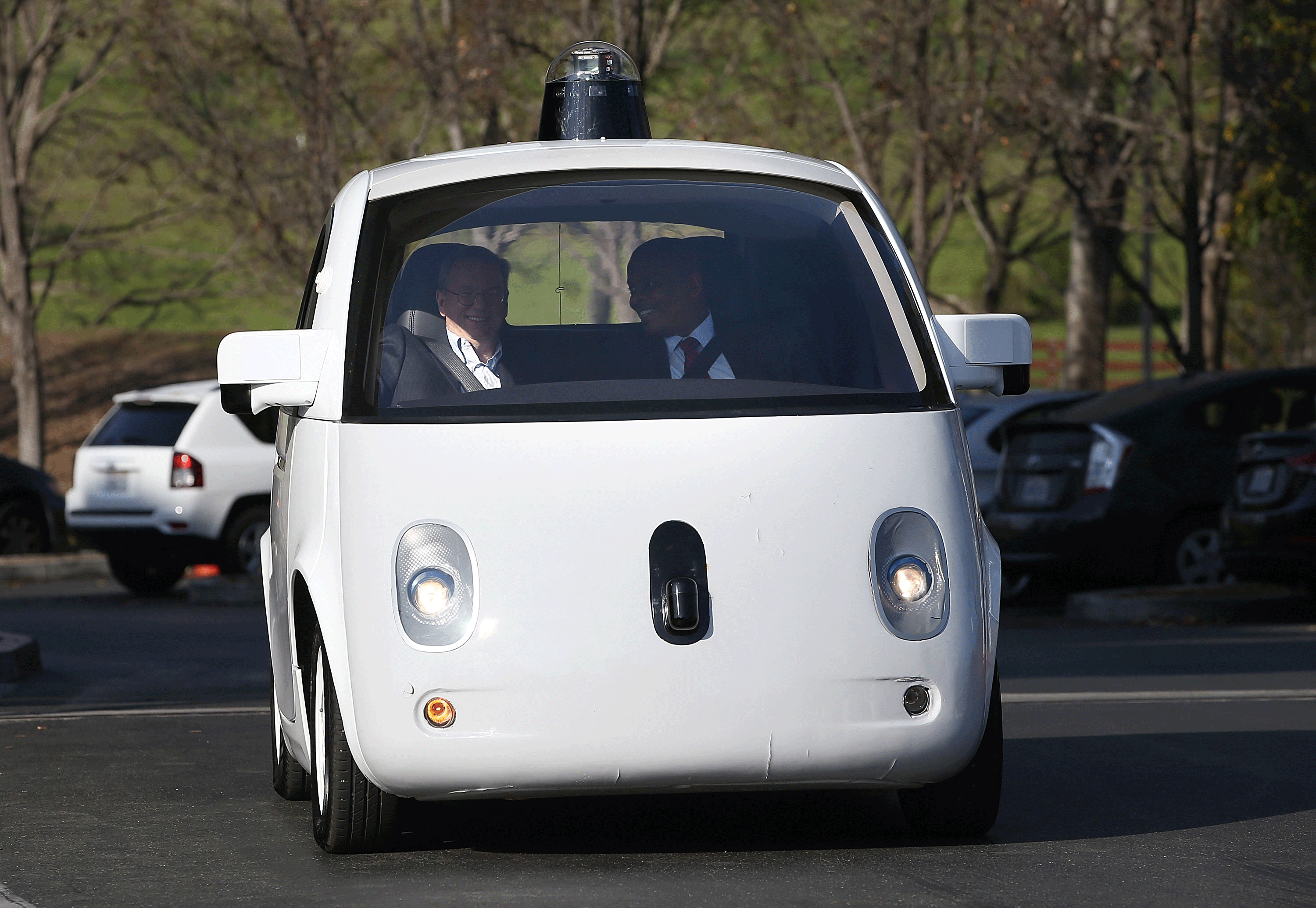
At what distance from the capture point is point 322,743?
17.9 ft

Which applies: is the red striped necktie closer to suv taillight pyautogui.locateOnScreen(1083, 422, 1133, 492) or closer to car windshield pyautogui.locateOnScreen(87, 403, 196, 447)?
suv taillight pyautogui.locateOnScreen(1083, 422, 1133, 492)

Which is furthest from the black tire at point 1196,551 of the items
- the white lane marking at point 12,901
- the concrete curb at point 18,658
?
→ the white lane marking at point 12,901

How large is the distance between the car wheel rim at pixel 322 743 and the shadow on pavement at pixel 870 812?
0.24 metres

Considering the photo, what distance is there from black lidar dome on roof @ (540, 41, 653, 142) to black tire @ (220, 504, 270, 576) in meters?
9.55

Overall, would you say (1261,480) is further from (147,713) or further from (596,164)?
(596,164)

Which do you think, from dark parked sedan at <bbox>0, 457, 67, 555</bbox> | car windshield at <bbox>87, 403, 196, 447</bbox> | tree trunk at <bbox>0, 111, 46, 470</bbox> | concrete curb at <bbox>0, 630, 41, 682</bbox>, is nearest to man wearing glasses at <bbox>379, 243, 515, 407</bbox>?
concrete curb at <bbox>0, 630, 41, 682</bbox>

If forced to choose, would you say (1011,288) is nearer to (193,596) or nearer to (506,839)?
(193,596)

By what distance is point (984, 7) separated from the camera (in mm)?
23250

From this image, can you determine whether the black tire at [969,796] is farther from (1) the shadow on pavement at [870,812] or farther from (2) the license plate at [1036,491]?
(2) the license plate at [1036,491]

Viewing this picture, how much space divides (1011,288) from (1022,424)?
2037 inches

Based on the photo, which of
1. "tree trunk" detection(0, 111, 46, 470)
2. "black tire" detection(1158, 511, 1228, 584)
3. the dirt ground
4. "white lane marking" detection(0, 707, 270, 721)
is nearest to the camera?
"white lane marking" detection(0, 707, 270, 721)

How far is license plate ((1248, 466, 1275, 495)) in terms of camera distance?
12.9 meters

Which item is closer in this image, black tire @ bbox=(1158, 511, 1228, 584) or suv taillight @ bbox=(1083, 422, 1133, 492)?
suv taillight @ bbox=(1083, 422, 1133, 492)

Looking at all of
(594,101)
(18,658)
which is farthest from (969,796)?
(18,658)
